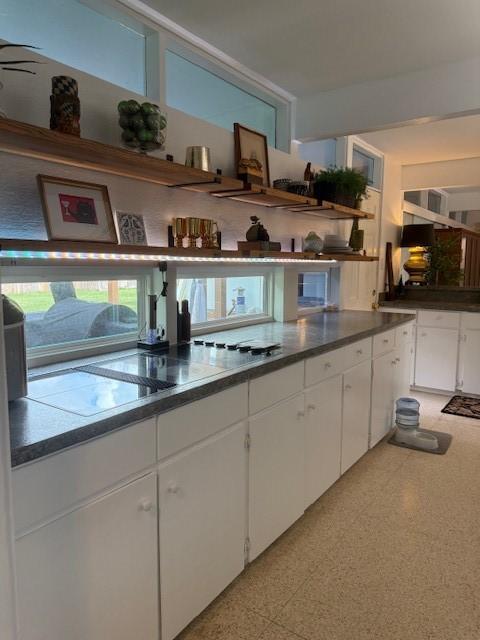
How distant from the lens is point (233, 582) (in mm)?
2000

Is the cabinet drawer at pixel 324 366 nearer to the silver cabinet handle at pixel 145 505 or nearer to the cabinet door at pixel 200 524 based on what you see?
the cabinet door at pixel 200 524

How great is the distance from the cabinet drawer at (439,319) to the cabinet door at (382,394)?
1405 mm

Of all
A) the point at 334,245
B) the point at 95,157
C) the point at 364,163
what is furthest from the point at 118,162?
the point at 364,163

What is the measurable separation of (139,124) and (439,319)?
13.0 ft

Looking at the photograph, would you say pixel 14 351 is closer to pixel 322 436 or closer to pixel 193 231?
pixel 193 231

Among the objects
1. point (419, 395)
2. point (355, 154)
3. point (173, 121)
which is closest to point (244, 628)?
point (173, 121)

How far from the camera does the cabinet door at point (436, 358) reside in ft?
15.6

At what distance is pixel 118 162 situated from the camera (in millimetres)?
1817

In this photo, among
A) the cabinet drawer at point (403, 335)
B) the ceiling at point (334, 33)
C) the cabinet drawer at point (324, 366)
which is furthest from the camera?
the cabinet drawer at point (403, 335)

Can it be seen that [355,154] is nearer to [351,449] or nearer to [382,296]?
[382,296]

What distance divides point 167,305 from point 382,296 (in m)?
3.60

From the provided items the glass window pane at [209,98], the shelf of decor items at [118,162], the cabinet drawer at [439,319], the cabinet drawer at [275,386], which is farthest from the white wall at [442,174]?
the cabinet drawer at [275,386]

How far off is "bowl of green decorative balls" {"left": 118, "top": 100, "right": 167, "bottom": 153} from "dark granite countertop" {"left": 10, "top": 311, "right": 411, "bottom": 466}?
98 cm

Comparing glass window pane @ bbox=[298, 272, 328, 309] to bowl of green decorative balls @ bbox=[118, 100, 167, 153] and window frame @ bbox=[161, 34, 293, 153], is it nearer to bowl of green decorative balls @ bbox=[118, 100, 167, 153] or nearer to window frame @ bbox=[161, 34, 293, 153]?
window frame @ bbox=[161, 34, 293, 153]
